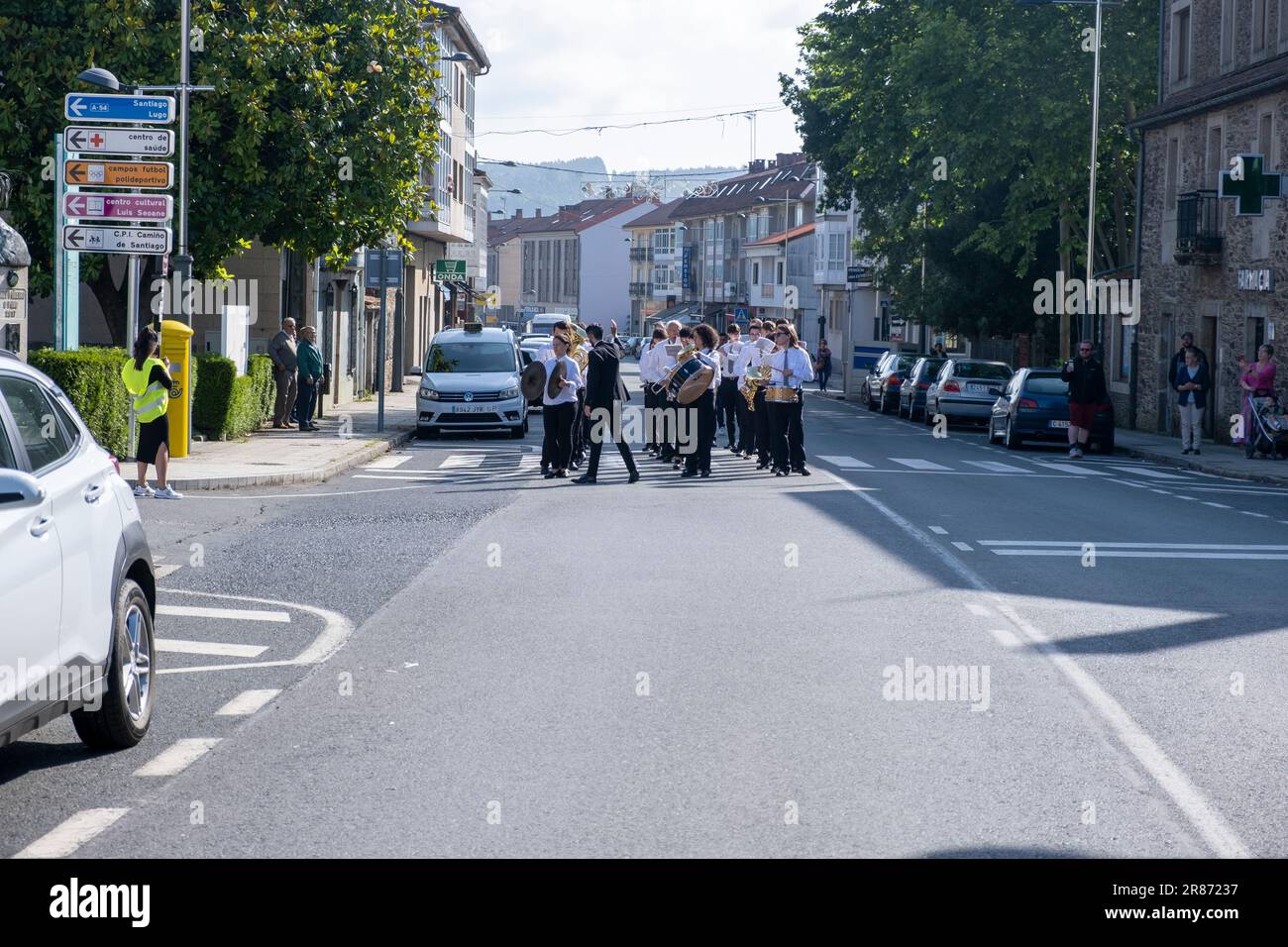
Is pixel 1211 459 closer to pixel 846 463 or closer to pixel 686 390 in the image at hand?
pixel 846 463

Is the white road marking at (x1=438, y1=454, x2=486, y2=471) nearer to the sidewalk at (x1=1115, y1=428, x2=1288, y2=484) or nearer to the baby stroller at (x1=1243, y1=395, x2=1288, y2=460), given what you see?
the sidewalk at (x1=1115, y1=428, x2=1288, y2=484)

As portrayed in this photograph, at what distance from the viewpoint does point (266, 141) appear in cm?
2933

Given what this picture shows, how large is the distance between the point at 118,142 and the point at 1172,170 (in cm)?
2594

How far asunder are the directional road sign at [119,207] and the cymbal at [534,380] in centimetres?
452

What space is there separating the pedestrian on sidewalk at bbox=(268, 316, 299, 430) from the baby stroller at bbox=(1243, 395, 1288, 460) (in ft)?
50.7

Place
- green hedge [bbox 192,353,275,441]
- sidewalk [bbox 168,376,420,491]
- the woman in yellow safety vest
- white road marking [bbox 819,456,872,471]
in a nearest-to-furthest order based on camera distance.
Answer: the woman in yellow safety vest
sidewalk [bbox 168,376,420,491]
white road marking [bbox 819,456,872,471]
green hedge [bbox 192,353,275,441]

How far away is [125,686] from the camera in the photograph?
279 inches

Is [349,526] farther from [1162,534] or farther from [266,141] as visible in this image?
[266,141]

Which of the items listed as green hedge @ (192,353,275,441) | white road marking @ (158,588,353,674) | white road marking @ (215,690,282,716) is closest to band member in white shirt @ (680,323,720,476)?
green hedge @ (192,353,275,441)

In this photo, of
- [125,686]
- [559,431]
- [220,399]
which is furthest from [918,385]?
[125,686]

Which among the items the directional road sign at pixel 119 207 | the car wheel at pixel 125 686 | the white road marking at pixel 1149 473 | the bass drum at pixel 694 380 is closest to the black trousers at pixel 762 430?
the bass drum at pixel 694 380

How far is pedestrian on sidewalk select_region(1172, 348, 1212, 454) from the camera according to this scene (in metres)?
29.2

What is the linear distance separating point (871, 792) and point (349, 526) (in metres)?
10.1

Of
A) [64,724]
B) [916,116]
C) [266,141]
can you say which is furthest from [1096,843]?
[916,116]
